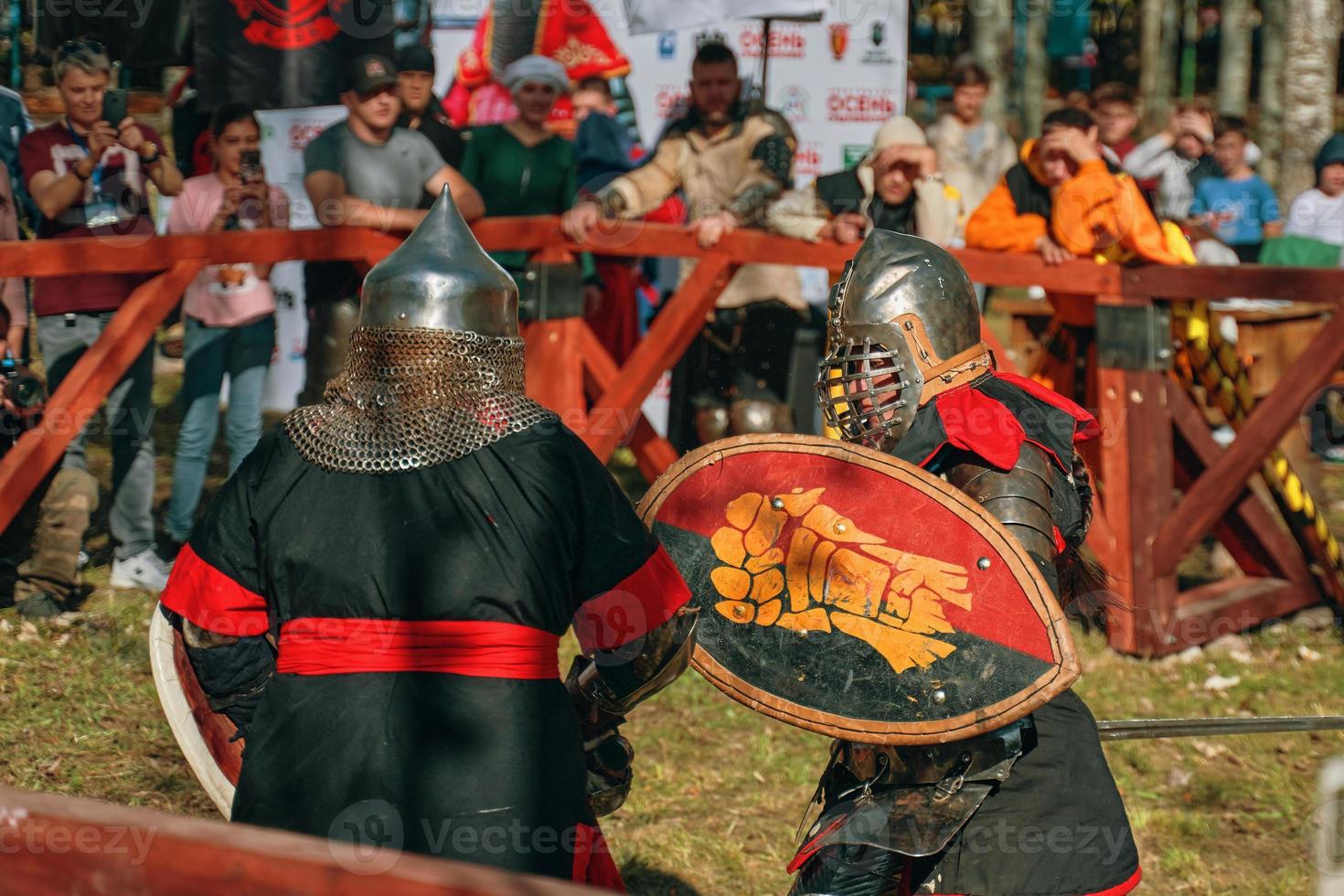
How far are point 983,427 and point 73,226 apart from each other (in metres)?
4.04

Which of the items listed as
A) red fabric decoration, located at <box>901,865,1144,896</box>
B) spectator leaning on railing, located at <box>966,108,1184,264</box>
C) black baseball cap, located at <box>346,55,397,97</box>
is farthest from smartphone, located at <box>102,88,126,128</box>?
red fabric decoration, located at <box>901,865,1144,896</box>

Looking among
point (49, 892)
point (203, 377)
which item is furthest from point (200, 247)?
point (49, 892)

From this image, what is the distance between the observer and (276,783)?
2.66 m

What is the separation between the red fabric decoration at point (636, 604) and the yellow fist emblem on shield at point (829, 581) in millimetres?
326

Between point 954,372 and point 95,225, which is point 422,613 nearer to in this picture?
point 954,372

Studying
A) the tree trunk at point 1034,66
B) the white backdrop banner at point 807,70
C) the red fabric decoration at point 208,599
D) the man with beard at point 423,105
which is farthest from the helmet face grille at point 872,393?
the tree trunk at point 1034,66

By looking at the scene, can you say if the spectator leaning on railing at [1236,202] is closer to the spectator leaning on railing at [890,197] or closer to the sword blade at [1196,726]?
the spectator leaning on railing at [890,197]

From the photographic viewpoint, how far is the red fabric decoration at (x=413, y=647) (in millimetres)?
2604

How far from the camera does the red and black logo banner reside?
23.5 ft

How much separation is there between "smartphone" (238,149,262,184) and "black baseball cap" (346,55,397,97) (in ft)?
1.72

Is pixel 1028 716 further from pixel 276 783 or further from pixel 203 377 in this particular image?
pixel 203 377

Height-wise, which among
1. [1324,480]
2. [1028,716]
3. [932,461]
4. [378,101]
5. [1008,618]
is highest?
[378,101]

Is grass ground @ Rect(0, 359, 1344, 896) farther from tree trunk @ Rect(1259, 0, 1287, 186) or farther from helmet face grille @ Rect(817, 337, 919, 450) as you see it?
tree trunk @ Rect(1259, 0, 1287, 186)

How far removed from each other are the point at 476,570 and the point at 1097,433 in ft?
4.62
